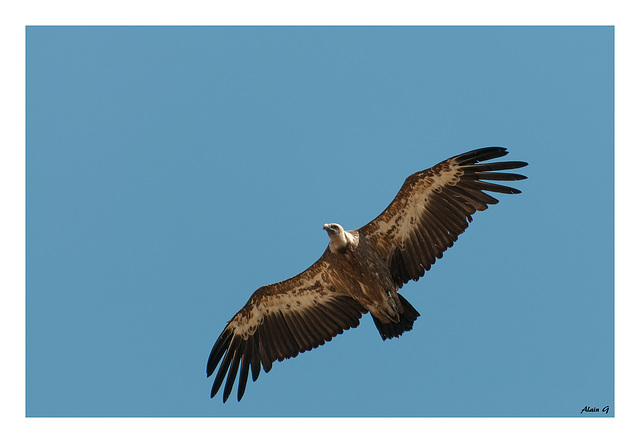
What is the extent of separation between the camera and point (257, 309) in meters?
14.7

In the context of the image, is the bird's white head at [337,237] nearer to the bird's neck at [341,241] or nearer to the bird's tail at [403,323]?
the bird's neck at [341,241]

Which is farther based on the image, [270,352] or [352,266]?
[270,352]

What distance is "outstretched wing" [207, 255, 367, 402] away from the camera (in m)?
14.4

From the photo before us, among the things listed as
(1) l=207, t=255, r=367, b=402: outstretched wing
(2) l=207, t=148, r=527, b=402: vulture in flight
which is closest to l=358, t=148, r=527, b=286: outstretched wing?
(2) l=207, t=148, r=527, b=402: vulture in flight

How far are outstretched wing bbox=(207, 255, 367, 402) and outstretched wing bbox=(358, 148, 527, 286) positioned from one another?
1.26 metres

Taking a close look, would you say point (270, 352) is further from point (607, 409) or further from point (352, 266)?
point (607, 409)

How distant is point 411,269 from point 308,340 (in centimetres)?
241

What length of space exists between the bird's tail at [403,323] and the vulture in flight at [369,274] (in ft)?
0.06

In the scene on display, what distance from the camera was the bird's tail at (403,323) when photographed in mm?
13578

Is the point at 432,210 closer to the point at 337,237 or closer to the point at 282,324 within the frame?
the point at 337,237

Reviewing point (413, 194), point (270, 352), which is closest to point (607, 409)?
point (413, 194)

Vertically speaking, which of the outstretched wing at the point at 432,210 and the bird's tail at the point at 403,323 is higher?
the outstretched wing at the point at 432,210

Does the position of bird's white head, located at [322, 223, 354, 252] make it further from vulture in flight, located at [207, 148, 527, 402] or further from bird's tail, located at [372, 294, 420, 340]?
bird's tail, located at [372, 294, 420, 340]

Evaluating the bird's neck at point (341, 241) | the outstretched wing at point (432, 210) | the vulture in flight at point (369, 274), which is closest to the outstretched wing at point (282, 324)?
the vulture in flight at point (369, 274)
